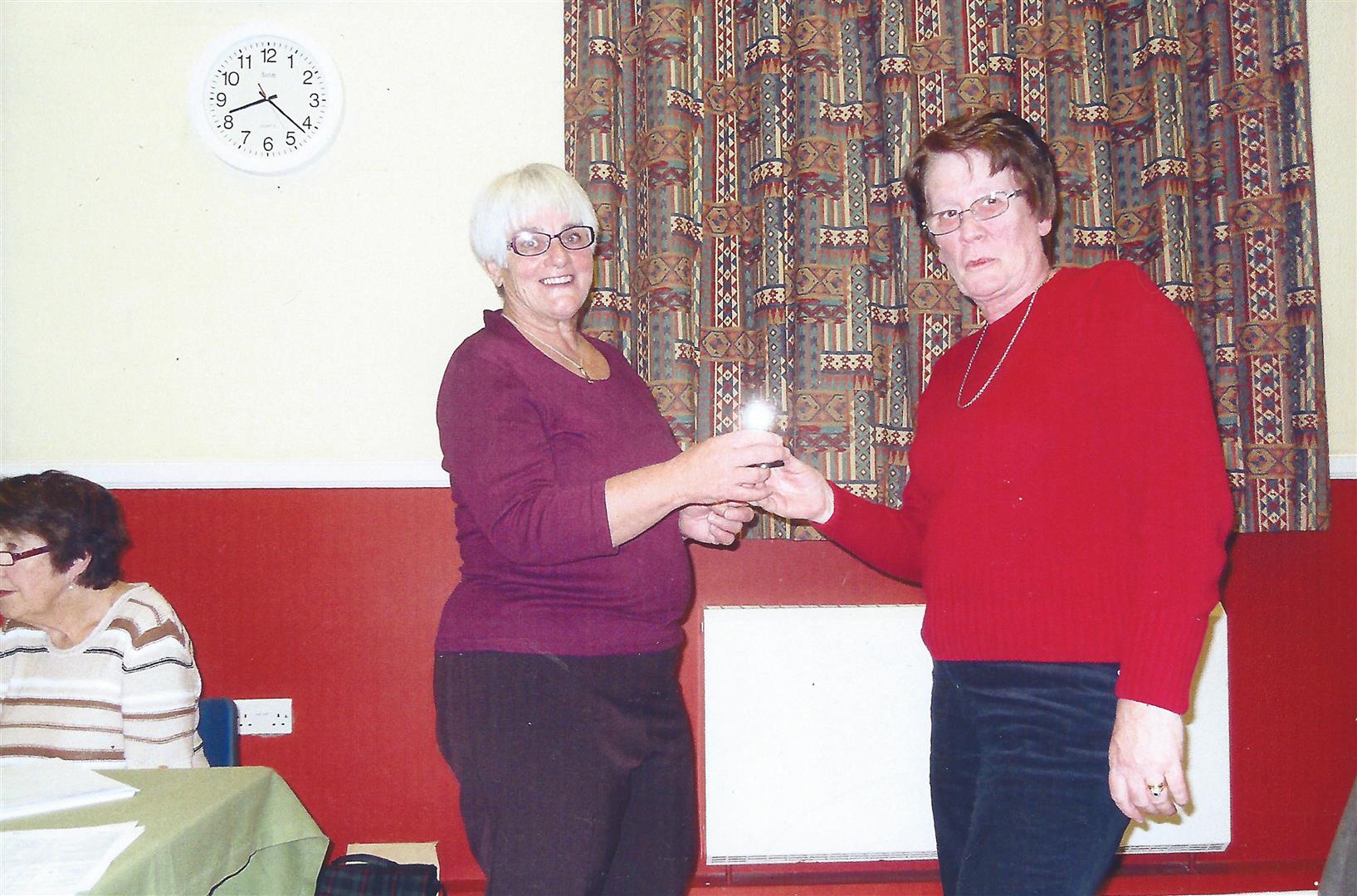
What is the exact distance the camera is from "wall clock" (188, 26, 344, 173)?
218 centimetres

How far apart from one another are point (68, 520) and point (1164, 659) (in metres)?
1.87

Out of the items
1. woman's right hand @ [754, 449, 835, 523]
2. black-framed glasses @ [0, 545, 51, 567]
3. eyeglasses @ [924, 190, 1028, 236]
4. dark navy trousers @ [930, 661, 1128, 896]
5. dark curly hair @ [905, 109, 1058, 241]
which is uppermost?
dark curly hair @ [905, 109, 1058, 241]

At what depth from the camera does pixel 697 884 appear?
7.18 feet

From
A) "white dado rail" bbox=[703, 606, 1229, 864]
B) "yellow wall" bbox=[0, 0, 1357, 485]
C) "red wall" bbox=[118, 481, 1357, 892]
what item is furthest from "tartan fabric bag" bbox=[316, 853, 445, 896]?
"yellow wall" bbox=[0, 0, 1357, 485]

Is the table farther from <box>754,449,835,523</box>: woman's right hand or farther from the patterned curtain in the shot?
the patterned curtain

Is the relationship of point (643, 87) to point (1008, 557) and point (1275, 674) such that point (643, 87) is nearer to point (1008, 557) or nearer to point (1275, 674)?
point (1008, 557)

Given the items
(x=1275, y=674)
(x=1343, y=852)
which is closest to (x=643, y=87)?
(x=1343, y=852)

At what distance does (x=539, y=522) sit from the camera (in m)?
1.16

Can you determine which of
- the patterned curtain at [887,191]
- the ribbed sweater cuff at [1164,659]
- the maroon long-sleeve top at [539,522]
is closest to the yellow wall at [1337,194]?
the patterned curtain at [887,191]

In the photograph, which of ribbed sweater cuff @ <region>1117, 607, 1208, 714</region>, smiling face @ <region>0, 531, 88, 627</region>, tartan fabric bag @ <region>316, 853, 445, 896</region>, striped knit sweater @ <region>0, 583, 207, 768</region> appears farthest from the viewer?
tartan fabric bag @ <region>316, 853, 445, 896</region>

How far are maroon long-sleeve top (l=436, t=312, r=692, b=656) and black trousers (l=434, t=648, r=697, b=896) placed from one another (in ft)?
0.11

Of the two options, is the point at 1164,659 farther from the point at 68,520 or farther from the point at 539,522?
the point at 68,520

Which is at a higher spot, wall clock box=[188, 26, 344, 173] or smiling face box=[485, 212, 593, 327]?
wall clock box=[188, 26, 344, 173]

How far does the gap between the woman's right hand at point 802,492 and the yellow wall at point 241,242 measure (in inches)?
39.3
